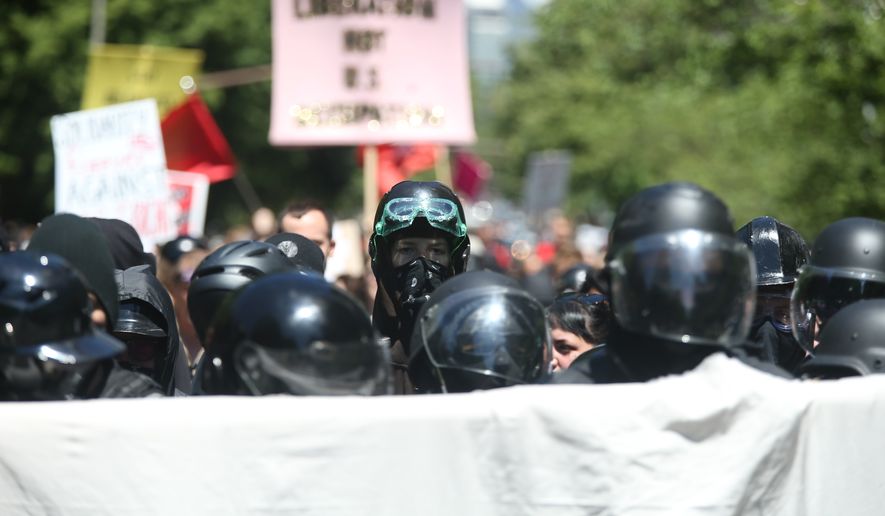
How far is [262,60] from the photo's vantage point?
3516 centimetres

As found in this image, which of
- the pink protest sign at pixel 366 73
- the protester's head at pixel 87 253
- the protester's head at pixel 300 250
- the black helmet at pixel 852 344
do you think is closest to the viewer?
the black helmet at pixel 852 344

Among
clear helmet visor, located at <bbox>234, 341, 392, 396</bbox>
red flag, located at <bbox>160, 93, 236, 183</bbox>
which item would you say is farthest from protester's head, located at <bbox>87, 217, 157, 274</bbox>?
red flag, located at <bbox>160, 93, 236, 183</bbox>

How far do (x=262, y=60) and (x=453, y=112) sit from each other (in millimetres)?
24923

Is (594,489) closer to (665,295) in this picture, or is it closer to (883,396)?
(665,295)

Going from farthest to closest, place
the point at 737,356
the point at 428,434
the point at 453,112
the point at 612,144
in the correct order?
Result: the point at 612,144
the point at 453,112
the point at 737,356
the point at 428,434

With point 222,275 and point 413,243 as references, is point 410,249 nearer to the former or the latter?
point 413,243

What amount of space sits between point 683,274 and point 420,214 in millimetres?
1751

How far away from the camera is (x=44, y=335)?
3.22 meters

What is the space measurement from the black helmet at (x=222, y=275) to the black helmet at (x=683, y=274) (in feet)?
4.49

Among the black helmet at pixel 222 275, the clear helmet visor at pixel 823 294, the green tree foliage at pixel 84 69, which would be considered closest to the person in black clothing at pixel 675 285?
the clear helmet visor at pixel 823 294

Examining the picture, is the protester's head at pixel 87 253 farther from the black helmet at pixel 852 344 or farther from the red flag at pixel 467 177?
the red flag at pixel 467 177

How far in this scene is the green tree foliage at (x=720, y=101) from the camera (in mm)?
13789

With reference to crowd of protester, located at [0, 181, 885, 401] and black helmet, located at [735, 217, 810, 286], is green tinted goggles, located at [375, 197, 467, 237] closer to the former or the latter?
crowd of protester, located at [0, 181, 885, 401]

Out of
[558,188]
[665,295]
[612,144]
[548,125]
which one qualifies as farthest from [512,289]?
[548,125]
